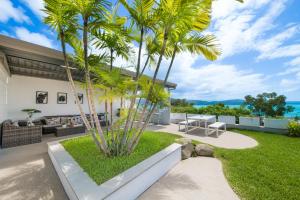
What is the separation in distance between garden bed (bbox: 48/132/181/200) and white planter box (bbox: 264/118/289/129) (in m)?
7.25

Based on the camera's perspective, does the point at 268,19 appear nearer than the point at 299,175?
No

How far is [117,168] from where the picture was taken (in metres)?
2.82

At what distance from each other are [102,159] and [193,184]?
208 cm

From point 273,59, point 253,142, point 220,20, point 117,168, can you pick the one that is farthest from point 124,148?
point 273,59

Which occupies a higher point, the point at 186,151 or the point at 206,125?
the point at 206,125

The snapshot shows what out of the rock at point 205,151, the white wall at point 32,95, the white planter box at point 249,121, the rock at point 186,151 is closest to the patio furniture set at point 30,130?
the white wall at point 32,95

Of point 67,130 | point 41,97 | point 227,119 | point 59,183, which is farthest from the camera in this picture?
point 227,119

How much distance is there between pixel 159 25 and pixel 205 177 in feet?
11.9

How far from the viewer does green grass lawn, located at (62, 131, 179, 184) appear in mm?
2637

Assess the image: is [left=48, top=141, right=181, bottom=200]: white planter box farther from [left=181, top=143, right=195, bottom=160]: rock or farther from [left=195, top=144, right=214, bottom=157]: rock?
[left=195, top=144, right=214, bottom=157]: rock

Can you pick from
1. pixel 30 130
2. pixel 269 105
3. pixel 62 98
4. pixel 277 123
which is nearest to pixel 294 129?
pixel 277 123

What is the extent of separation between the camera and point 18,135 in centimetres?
531

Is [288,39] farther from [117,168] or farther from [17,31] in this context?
[17,31]

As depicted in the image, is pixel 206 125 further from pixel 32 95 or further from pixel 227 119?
pixel 32 95
